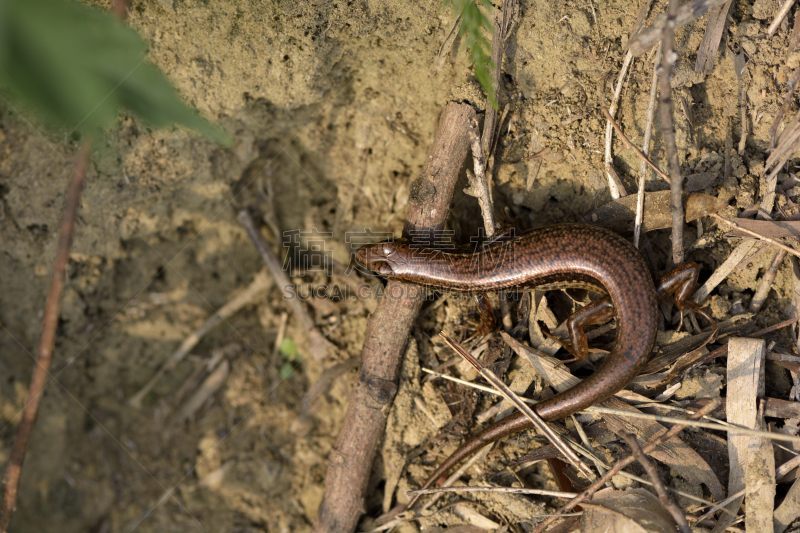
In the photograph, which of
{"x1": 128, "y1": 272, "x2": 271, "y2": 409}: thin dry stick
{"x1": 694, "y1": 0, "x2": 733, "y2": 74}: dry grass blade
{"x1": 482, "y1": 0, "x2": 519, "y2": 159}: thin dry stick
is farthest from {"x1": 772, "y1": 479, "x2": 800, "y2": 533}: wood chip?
{"x1": 128, "y1": 272, "x2": 271, "y2": 409}: thin dry stick

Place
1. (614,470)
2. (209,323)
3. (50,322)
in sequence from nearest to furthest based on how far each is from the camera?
(50,322)
(614,470)
(209,323)

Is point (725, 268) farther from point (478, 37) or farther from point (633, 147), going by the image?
point (478, 37)

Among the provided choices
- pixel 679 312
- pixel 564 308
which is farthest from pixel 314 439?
pixel 679 312

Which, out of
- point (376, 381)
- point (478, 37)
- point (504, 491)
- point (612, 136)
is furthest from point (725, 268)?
point (376, 381)

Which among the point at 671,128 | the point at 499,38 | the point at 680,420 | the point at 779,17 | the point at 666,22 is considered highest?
the point at 779,17

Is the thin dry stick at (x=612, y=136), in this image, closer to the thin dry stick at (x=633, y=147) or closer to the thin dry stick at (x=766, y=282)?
the thin dry stick at (x=633, y=147)

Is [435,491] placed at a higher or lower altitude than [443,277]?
lower

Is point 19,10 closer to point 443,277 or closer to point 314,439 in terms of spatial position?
point 443,277
